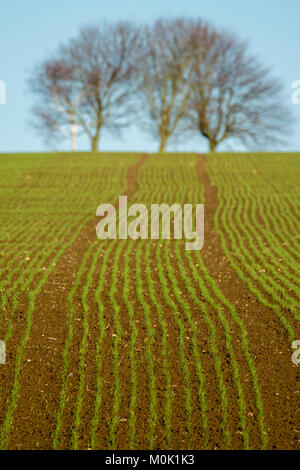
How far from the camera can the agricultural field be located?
6371 mm

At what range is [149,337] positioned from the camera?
8680 mm

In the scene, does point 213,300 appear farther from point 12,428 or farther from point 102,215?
point 102,215

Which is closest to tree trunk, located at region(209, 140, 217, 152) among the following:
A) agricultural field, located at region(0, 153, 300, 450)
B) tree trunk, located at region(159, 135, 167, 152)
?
tree trunk, located at region(159, 135, 167, 152)

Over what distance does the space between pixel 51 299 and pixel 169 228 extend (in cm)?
834

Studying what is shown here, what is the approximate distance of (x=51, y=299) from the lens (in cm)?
1049

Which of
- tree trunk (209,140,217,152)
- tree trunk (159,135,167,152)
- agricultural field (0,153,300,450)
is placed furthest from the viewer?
tree trunk (209,140,217,152)

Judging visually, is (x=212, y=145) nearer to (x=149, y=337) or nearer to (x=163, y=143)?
(x=163, y=143)

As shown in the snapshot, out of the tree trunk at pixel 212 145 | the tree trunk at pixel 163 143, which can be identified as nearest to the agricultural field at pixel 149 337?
the tree trunk at pixel 163 143

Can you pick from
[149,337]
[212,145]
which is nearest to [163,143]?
[212,145]

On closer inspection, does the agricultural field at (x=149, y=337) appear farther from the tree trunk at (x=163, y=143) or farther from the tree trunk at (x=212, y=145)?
the tree trunk at (x=212, y=145)

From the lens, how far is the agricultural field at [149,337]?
6.37 meters

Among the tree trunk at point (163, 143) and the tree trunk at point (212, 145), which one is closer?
the tree trunk at point (163, 143)

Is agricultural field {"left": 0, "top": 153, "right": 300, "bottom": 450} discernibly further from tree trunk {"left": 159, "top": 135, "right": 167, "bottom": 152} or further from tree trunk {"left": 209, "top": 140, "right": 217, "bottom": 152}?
tree trunk {"left": 209, "top": 140, "right": 217, "bottom": 152}

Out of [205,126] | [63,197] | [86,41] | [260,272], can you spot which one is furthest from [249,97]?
[260,272]
